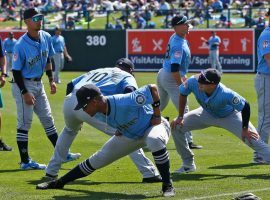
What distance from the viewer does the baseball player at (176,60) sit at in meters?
12.6

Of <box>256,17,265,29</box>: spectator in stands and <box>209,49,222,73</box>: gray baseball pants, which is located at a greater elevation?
<box>256,17,265,29</box>: spectator in stands

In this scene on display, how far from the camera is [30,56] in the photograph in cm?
1091

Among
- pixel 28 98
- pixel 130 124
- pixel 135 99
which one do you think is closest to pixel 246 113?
pixel 130 124

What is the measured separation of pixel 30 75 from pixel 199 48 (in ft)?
89.4

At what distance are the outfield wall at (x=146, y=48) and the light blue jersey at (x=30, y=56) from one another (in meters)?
26.4

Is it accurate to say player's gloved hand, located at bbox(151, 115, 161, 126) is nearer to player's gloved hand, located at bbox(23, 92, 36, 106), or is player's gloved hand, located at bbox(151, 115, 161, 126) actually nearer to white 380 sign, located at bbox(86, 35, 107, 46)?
player's gloved hand, located at bbox(23, 92, 36, 106)

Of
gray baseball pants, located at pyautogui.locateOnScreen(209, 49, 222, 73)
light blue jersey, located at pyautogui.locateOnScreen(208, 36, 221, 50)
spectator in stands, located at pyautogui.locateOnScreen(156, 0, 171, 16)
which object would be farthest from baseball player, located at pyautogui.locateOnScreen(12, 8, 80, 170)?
spectator in stands, located at pyautogui.locateOnScreen(156, 0, 171, 16)

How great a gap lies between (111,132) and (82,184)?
77 cm

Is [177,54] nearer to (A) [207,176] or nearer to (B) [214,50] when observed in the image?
(A) [207,176]

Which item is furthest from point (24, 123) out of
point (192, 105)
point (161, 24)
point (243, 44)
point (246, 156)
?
point (161, 24)

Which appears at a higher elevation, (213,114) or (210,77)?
(210,77)

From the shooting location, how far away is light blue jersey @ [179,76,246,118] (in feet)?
32.2

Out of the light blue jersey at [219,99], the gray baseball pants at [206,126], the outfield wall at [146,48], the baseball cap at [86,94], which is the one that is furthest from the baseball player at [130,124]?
the outfield wall at [146,48]

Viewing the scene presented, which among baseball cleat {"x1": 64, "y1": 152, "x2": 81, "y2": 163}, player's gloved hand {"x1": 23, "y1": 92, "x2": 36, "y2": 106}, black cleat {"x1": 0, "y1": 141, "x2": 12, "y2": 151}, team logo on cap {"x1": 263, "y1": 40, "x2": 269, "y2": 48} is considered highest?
team logo on cap {"x1": 263, "y1": 40, "x2": 269, "y2": 48}
